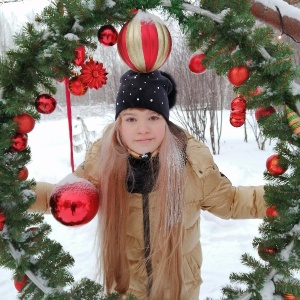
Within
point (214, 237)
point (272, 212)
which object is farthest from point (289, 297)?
point (214, 237)

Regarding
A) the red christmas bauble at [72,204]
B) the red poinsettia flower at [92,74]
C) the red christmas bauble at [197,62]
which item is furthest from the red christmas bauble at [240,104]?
A: the red christmas bauble at [72,204]

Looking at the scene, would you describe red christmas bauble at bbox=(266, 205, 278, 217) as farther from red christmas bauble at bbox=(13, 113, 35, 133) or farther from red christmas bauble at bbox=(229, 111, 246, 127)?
red christmas bauble at bbox=(13, 113, 35, 133)

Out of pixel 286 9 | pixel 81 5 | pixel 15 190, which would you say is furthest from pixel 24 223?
pixel 286 9

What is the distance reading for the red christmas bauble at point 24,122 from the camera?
0.95 metres

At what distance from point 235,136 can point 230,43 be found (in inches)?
263

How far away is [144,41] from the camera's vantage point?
36.6 inches

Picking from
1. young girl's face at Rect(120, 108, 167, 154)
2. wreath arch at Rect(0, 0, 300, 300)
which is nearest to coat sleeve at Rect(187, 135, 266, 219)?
young girl's face at Rect(120, 108, 167, 154)

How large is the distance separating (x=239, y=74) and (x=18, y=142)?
68 cm

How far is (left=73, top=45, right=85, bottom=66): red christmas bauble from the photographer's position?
3.15ft

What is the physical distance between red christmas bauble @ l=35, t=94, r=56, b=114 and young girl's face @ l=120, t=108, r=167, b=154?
359mm

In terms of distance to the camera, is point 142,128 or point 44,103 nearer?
point 44,103

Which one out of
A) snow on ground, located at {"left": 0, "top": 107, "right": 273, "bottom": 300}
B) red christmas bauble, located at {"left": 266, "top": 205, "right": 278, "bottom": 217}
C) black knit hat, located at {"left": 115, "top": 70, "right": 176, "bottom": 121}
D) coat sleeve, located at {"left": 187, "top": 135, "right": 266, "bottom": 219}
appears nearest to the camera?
red christmas bauble, located at {"left": 266, "top": 205, "right": 278, "bottom": 217}

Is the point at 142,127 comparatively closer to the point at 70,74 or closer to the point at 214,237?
the point at 70,74

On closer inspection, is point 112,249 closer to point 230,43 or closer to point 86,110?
point 230,43
